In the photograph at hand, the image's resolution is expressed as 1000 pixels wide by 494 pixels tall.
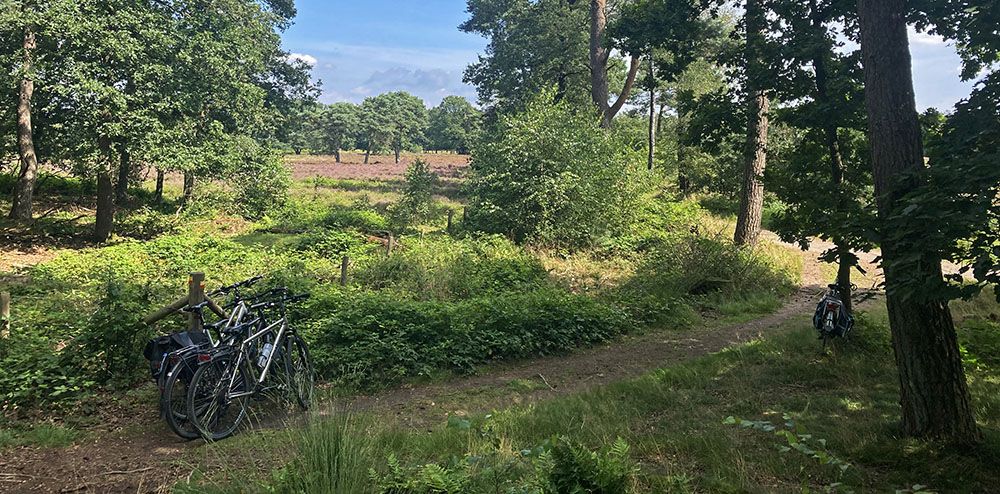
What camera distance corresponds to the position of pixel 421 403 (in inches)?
243

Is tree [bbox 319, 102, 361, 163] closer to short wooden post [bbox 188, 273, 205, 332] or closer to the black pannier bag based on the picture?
short wooden post [bbox 188, 273, 205, 332]

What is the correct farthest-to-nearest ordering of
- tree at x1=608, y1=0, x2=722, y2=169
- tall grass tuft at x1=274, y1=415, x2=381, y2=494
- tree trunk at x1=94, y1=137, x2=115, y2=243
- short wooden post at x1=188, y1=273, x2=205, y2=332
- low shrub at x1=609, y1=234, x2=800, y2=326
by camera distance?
tree trunk at x1=94, y1=137, x2=115, y2=243
low shrub at x1=609, y1=234, x2=800, y2=326
tree at x1=608, y1=0, x2=722, y2=169
short wooden post at x1=188, y1=273, x2=205, y2=332
tall grass tuft at x1=274, y1=415, x2=381, y2=494

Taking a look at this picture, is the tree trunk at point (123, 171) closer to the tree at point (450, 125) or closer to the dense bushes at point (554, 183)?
the dense bushes at point (554, 183)

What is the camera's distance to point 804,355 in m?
6.86

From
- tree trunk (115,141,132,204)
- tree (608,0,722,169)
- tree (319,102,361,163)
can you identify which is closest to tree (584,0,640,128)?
tree (608,0,722,169)

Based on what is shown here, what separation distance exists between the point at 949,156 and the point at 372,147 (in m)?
84.4

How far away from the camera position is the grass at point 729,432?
3256mm

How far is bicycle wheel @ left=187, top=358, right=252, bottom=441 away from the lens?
4.77 meters

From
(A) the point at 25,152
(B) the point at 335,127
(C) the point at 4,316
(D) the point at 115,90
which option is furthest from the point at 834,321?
(B) the point at 335,127

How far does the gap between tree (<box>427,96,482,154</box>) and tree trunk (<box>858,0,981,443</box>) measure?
79.7 meters

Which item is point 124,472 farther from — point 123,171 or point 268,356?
point 123,171

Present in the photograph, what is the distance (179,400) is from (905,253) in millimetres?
5881

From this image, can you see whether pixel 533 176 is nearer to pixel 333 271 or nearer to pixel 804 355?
pixel 333 271

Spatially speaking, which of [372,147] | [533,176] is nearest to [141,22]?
[533,176]
